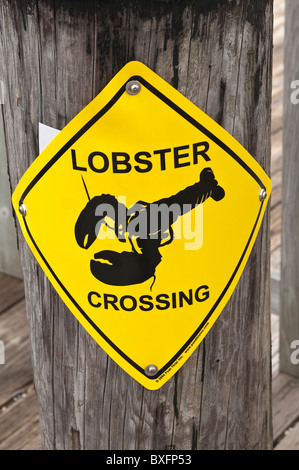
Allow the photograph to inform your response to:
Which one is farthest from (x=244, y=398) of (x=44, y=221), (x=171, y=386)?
(x=44, y=221)

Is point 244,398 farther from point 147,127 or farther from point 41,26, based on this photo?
point 41,26

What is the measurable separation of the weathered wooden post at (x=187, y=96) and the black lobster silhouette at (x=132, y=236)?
0.13 metres

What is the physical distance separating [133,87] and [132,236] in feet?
0.88

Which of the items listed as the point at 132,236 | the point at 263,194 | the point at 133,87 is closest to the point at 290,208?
the point at 263,194

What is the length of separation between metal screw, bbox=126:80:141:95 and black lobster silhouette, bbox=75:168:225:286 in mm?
184

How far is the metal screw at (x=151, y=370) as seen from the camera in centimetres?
150

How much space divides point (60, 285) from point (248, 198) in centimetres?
39

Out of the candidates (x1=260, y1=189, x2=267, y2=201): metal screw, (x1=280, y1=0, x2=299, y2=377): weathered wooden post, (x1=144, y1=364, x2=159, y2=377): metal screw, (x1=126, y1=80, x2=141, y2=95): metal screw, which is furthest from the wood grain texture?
(x1=126, y1=80, x2=141, y2=95): metal screw

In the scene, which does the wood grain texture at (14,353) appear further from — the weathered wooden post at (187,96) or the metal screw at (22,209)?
the metal screw at (22,209)

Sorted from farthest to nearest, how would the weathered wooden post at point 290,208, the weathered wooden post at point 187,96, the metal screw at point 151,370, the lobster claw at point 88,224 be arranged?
1. the weathered wooden post at point 290,208
2. the metal screw at point 151,370
3. the lobster claw at point 88,224
4. the weathered wooden post at point 187,96

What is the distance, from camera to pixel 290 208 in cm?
257

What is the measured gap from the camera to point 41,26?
1.27 metres

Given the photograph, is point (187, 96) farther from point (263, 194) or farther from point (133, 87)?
point (263, 194)

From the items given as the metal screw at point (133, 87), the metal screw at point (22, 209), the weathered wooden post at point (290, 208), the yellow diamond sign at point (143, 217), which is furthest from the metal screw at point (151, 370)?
the weathered wooden post at point (290, 208)
